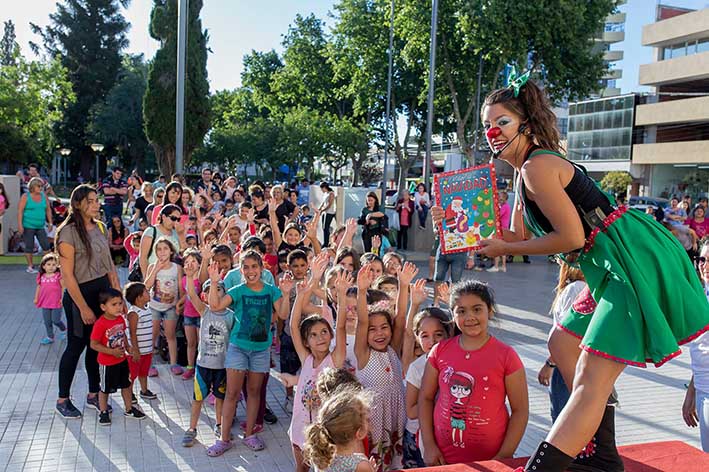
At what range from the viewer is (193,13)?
28.2 m

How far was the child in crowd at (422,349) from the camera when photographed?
3.75 m

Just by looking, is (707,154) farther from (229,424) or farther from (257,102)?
(229,424)

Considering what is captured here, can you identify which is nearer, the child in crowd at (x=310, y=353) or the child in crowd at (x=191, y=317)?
the child in crowd at (x=310, y=353)

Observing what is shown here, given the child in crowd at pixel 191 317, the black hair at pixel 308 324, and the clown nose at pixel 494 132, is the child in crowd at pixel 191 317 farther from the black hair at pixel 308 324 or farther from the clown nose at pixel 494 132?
the clown nose at pixel 494 132

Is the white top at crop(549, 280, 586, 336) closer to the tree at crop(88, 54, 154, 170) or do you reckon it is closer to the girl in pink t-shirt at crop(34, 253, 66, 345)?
the girl in pink t-shirt at crop(34, 253, 66, 345)

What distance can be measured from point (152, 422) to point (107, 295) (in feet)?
3.69

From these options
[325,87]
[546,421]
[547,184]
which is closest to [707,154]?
[325,87]

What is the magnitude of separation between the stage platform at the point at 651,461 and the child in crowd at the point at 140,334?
11.8ft

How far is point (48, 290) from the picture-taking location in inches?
284

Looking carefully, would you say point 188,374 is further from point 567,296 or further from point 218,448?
point 567,296

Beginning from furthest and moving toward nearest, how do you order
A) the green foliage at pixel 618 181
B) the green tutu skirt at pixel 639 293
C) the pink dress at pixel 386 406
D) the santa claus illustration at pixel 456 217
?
the green foliage at pixel 618 181
the pink dress at pixel 386 406
the santa claus illustration at pixel 456 217
the green tutu skirt at pixel 639 293

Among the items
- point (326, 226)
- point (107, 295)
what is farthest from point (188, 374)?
point (326, 226)

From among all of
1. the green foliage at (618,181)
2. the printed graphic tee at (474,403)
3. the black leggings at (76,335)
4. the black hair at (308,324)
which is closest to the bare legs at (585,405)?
the printed graphic tee at (474,403)

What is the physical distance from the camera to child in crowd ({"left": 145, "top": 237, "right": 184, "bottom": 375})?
20.9 feet
